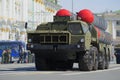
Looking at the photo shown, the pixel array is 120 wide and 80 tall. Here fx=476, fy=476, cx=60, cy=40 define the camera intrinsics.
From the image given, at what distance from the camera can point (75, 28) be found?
81.5ft

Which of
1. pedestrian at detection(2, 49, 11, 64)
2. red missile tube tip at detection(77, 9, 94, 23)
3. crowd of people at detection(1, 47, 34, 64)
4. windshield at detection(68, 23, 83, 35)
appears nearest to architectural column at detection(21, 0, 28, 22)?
crowd of people at detection(1, 47, 34, 64)

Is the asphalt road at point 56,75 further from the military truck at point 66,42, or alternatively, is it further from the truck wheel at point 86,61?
the military truck at point 66,42

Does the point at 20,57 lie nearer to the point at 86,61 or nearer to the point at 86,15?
the point at 86,15

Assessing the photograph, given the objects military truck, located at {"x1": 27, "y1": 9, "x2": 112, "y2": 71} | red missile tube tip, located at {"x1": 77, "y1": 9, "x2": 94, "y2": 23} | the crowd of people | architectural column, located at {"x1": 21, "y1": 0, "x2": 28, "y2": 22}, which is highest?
architectural column, located at {"x1": 21, "y1": 0, "x2": 28, "y2": 22}

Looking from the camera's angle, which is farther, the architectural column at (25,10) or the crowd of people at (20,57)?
the architectural column at (25,10)

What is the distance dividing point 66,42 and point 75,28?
1.02 metres

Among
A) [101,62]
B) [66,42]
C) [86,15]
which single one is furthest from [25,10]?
[66,42]

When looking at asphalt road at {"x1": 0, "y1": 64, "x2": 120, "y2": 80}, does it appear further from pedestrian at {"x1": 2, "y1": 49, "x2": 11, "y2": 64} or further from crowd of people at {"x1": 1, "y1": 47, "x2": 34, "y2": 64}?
crowd of people at {"x1": 1, "y1": 47, "x2": 34, "y2": 64}

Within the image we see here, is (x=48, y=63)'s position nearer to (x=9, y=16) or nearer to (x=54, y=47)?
(x=54, y=47)

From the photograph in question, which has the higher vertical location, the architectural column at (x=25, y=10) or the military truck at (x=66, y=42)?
the architectural column at (x=25, y=10)

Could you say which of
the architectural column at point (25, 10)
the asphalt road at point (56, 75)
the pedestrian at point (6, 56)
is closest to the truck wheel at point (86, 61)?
the asphalt road at point (56, 75)

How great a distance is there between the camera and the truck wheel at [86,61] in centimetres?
2495

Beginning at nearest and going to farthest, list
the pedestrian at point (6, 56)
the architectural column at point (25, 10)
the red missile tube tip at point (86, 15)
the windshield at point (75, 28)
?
the windshield at point (75, 28)
the red missile tube tip at point (86, 15)
the pedestrian at point (6, 56)
the architectural column at point (25, 10)

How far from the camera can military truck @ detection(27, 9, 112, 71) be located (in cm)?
2436
